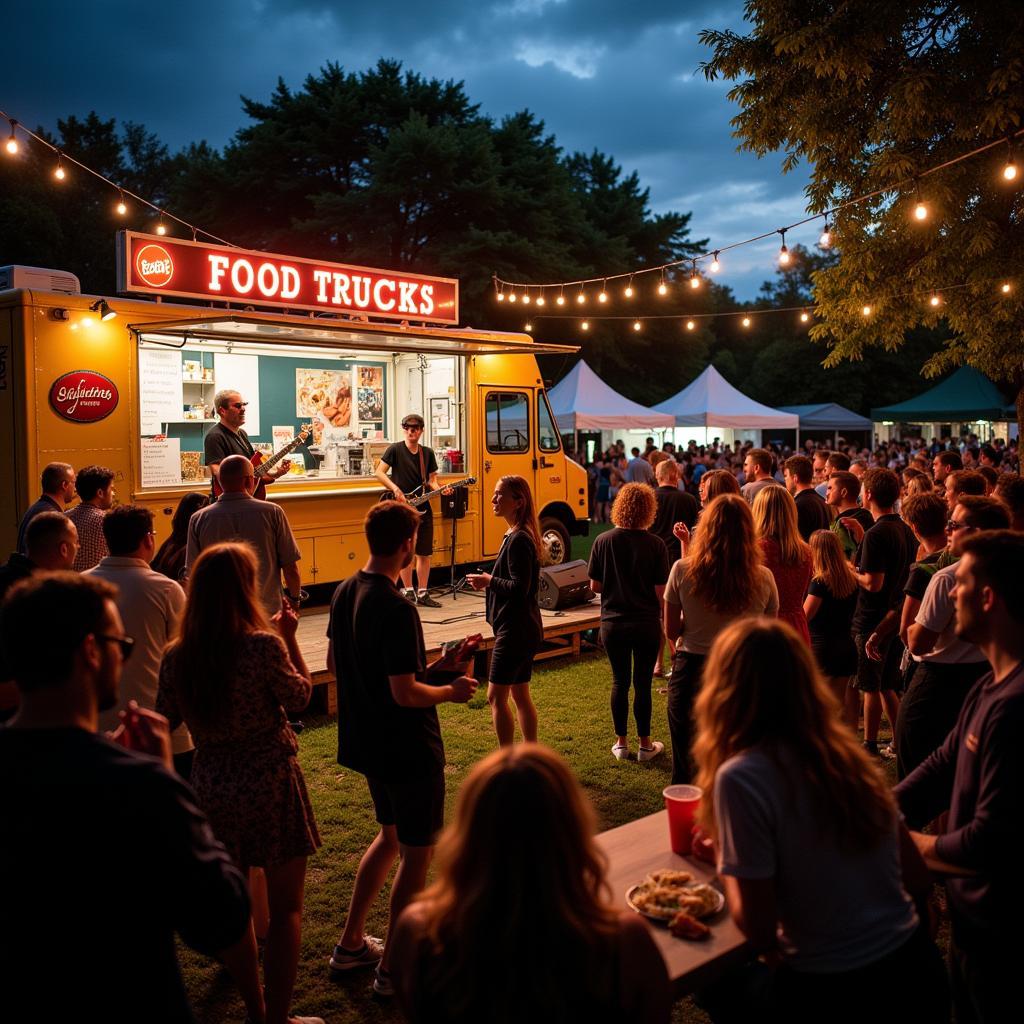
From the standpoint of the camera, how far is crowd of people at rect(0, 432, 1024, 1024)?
1.53 meters

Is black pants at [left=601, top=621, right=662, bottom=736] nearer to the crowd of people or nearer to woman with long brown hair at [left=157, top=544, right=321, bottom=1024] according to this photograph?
the crowd of people

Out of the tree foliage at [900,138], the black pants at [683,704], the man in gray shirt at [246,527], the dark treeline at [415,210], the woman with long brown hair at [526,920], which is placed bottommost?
the black pants at [683,704]

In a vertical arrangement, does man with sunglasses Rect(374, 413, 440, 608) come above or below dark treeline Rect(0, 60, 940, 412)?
below

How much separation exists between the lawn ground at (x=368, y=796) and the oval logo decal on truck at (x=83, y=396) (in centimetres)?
333

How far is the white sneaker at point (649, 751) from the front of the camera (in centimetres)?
588

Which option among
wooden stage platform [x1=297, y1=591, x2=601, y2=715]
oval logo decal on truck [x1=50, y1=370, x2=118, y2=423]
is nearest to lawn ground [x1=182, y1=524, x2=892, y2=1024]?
wooden stage platform [x1=297, y1=591, x2=601, y2=715]

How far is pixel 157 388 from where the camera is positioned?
30.1 ft

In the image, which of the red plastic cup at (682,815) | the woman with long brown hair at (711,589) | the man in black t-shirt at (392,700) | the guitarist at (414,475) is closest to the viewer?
the red plastic cup at (682,815)

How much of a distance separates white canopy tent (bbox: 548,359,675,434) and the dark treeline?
4.67 metres

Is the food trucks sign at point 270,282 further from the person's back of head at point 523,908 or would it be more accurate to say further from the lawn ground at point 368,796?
the person's back of head at point 523,908

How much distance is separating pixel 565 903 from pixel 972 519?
3.05 m

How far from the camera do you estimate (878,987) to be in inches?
78.0

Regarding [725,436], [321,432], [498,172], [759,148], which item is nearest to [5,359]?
[321,432]

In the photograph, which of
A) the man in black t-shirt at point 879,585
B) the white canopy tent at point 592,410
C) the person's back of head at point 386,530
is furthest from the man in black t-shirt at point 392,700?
the white canopy tent at point 592,410
